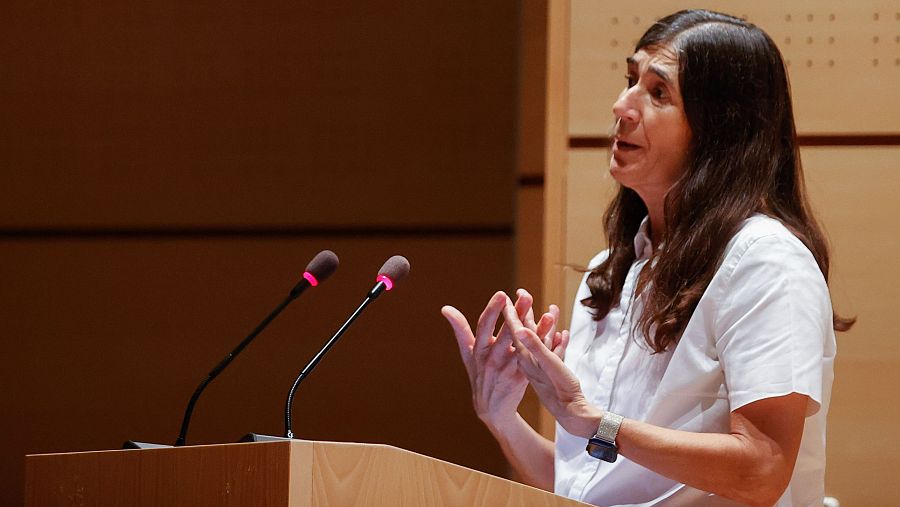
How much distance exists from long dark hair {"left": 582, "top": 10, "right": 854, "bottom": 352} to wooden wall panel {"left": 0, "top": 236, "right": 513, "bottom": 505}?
4.48 feet

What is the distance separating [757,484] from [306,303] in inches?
78.2

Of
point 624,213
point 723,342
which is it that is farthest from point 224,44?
point 723,342

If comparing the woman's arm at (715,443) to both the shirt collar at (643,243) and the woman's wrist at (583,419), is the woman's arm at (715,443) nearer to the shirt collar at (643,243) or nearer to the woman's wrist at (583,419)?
the woman's wrist at (583,419)

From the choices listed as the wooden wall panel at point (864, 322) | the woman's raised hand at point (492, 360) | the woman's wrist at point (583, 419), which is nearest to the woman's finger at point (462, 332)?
the woman's raised hand at point (492, 360)

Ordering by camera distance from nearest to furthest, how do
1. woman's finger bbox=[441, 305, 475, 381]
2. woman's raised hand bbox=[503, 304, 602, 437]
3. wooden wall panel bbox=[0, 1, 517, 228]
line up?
1. woman's raised hand bbox=[503, 304, 602, 437]
2. woman's finger bbox=[441, 305, 475, 381]
3. wooden wall panel bbox=[0, 1, 517, 228]

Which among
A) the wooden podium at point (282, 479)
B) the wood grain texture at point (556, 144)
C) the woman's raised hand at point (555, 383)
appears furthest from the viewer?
the wood grain texture at point (556, 144)

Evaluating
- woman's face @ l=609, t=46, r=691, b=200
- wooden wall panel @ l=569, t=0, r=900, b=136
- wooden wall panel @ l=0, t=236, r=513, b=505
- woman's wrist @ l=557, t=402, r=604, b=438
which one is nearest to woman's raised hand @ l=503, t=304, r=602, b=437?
woman's wrist @ l=557, t=402, r=604, b=438

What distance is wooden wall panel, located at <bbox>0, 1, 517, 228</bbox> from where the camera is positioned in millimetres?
3342

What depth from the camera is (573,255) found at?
8.85ft

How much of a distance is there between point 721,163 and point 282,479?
3.44 ft

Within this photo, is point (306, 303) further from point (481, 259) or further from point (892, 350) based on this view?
point (892, 350)

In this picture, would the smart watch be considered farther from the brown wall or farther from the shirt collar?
the brown wall

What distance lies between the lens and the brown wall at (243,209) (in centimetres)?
334

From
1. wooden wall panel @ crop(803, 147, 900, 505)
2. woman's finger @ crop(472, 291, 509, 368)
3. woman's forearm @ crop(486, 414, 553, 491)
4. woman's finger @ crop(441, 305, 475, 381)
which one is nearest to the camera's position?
woman's finger @ crop(472, 291, 509, 368)
